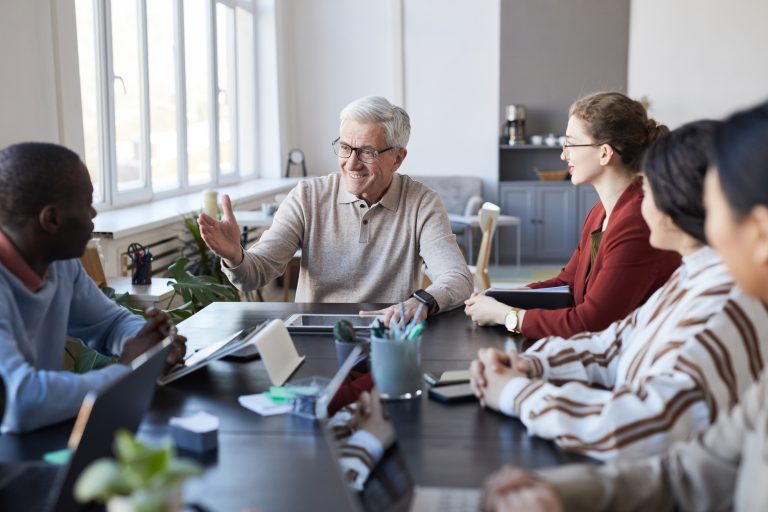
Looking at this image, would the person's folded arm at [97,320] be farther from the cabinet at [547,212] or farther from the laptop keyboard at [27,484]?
the cabinet at [547,212]

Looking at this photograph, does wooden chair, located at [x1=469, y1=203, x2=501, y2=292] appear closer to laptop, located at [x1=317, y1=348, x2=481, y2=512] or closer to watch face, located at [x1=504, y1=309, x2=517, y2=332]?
watch face, located at [x1=504, y1=309, x2=517, y2=332]

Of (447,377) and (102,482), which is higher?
(102,482)

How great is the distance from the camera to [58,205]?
63.4 inches

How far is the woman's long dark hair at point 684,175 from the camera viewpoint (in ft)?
4.89

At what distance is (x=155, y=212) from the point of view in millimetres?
5410

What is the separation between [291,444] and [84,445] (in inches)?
15.5

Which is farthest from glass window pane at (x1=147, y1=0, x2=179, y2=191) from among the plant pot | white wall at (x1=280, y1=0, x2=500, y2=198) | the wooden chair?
the plant pot

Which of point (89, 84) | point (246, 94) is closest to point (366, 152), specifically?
point (89, 84)

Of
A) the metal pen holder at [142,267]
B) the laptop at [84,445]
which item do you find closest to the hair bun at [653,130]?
the laptop at [84,445]

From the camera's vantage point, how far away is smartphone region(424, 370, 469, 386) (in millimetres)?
1727

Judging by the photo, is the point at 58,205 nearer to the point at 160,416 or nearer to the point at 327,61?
the point at 160,416

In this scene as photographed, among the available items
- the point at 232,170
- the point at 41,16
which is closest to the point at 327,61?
the point at 232,170

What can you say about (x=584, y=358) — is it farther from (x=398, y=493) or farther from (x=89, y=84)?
(x=89, y=84)

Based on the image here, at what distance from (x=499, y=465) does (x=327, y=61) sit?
781 cm
